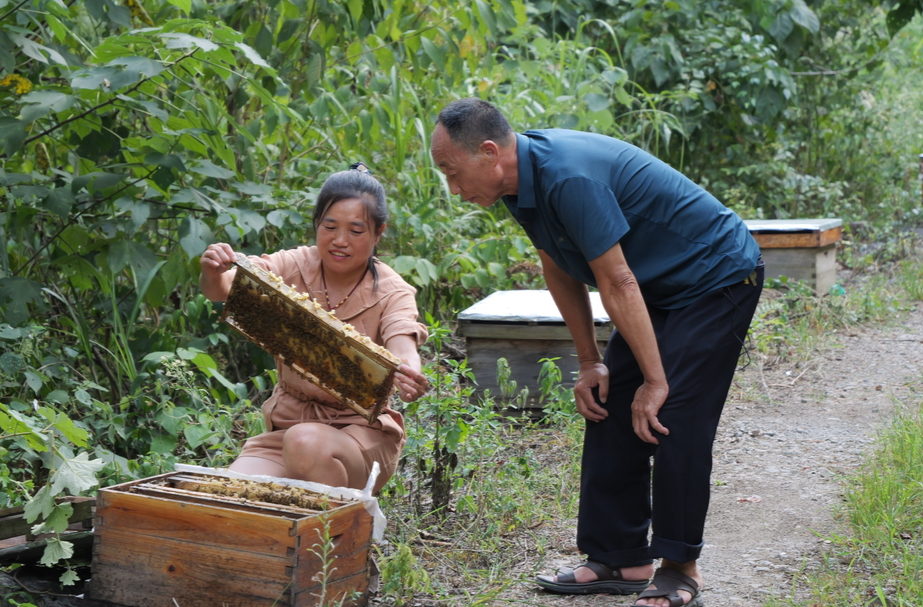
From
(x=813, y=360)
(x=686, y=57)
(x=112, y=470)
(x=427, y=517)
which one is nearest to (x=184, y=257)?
(x=112, y=470)

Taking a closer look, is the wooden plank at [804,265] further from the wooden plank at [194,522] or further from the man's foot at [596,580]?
the wooden plank at [194,522]

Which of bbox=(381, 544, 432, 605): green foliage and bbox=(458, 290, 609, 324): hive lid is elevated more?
bbox=(458, 290, 609, 324): hive lid

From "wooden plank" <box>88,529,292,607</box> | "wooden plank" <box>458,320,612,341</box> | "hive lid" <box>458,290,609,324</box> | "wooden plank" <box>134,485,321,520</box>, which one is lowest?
"wooden plank" <box>88,529,292,607</box>

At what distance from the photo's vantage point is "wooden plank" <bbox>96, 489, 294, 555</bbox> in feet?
8.48

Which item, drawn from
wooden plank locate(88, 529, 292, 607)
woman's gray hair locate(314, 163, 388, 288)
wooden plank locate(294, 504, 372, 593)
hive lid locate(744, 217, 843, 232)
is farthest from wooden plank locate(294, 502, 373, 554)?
hive lid locate(744, 217, 843, 232)

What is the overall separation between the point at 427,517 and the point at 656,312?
137cm

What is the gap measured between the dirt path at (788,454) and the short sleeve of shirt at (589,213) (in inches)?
49.7

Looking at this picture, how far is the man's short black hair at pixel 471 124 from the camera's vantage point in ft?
9.11

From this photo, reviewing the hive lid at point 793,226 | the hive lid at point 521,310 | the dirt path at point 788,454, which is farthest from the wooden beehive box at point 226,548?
the hive lid at point 793,226

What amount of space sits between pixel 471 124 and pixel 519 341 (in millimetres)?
2411

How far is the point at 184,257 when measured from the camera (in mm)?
4180

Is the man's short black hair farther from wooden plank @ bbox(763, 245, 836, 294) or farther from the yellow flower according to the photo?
wooden plank @ bbox(763, 245, 836, 294)

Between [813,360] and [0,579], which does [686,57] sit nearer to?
[813,360]

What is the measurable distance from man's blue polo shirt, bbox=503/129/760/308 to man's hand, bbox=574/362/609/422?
0.33 meters
